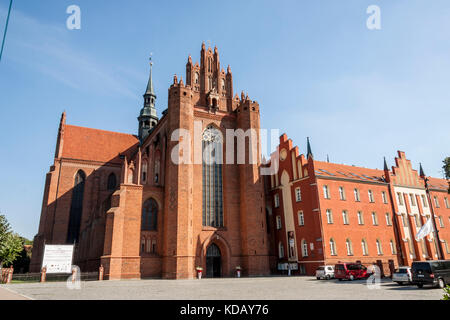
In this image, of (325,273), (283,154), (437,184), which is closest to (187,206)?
(283,154)

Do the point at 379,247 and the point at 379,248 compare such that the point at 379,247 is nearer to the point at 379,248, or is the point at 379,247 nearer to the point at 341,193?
the point at 379,248

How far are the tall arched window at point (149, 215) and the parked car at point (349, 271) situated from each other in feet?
57.1

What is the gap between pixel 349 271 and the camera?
74.9ft

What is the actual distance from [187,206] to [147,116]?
3446cm

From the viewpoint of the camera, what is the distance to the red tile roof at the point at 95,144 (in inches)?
1916

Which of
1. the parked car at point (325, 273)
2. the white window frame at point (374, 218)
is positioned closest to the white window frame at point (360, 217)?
the white window frame at point (374, 218)

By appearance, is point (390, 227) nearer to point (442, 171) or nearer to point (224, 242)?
point (442, 171)

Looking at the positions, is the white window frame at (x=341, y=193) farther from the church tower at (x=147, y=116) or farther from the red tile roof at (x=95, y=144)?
the church tower at (x=147, y=116)

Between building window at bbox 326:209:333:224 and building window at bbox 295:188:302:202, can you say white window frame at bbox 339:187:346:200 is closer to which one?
building window at bbox 326:209:333:224

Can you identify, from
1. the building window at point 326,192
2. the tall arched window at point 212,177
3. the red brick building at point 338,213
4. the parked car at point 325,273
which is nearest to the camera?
the parked car at point 325,273

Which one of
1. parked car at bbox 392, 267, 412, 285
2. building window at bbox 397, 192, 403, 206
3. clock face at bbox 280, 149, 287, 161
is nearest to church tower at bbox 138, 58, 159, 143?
clock face at bbox 280, 149, 287, 161

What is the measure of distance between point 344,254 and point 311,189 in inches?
275

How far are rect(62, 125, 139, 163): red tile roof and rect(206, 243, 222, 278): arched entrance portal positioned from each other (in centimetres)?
2637

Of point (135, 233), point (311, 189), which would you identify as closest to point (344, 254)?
point (311, 189)
